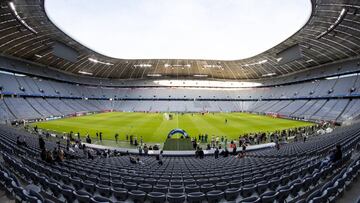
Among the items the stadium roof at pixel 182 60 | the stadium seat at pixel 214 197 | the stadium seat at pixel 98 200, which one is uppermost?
the stadium roof at pixel 182 60

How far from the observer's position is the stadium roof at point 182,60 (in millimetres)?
32344

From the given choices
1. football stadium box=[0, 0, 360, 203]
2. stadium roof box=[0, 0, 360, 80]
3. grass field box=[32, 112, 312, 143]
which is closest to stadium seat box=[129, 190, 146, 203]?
football stadium box=[0, 0, 360, 203]

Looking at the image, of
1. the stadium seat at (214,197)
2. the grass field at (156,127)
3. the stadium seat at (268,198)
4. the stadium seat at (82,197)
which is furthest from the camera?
the grass field at (156,127)

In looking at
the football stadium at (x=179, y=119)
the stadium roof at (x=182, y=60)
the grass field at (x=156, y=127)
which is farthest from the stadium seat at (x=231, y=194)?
the stadium roof at (x=182, y=60)

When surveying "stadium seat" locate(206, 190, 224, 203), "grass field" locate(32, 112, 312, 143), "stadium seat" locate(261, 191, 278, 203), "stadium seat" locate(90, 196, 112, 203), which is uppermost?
"stadium seat" locate(90, 196, 112, 203)

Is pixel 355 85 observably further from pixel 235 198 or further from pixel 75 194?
pixel 75 194

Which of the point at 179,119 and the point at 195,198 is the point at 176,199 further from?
the point at 179,119

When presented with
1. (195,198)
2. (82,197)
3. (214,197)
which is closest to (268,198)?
(214,197)

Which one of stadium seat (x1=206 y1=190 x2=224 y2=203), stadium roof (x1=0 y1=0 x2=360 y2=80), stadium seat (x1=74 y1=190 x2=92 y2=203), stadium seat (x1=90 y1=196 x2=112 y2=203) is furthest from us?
stadium roof (x1=0 y1=0 x2=360 y2=80)

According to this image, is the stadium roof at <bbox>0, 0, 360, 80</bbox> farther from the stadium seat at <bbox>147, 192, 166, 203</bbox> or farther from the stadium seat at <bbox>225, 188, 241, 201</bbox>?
the stadium seat at <bbox>147, 192, 166, 203</bbox>

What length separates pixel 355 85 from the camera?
166 feet

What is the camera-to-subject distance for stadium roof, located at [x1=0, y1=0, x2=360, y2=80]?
32344 millimetres

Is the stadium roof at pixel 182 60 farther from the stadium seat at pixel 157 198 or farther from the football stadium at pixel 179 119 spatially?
the stadium seat at pixel 157 198

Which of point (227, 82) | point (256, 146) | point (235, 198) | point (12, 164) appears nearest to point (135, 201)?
point (235, 198)
